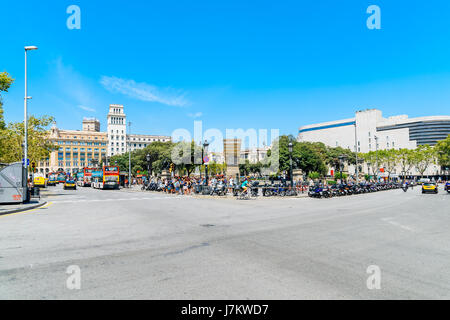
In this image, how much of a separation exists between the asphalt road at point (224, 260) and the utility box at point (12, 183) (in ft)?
28.2

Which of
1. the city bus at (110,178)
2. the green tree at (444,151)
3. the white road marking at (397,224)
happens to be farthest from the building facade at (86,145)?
the white road marking at (397,224)

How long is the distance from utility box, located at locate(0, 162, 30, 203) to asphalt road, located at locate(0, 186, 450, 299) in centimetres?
859

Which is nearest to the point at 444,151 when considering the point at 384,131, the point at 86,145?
the point at 384,131

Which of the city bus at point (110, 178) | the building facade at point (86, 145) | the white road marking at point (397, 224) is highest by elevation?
the building facade at point (86, 145)

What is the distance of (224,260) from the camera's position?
6.24 m

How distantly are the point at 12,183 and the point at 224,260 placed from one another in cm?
1774

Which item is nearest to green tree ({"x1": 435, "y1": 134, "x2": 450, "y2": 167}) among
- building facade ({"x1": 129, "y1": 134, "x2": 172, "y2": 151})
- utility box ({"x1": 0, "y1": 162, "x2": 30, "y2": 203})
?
utility box ({"x1": 0, "y1": 162, "x2": 30, "y2": 203})

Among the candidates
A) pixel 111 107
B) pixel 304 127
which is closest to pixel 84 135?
pixel 111 107

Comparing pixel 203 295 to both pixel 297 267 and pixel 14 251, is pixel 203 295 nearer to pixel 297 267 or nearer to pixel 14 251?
pixel 297 267

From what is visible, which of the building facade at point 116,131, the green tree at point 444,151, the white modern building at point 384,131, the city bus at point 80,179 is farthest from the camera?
the building facade at point 116,131

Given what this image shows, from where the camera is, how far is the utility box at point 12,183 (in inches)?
704

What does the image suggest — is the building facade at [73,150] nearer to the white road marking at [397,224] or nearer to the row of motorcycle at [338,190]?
the row of motorcycle at [338,190]

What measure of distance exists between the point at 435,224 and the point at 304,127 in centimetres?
18190

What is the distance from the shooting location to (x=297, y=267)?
5766 millimetres
